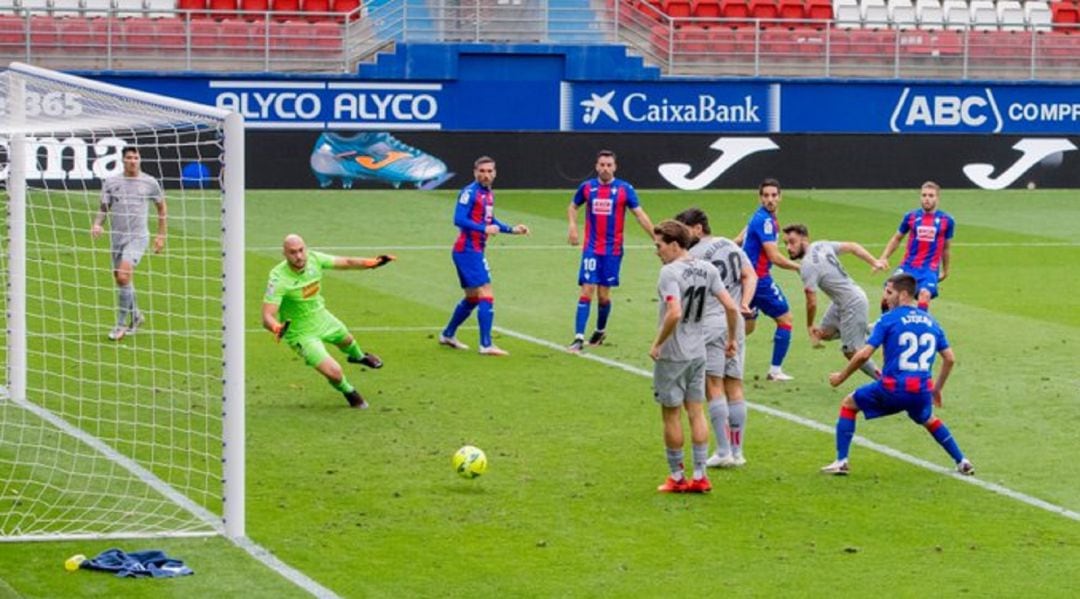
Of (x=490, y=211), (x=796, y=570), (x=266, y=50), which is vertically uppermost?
(x=266, y=50)

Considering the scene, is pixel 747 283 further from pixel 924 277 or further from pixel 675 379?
pixel 924 277

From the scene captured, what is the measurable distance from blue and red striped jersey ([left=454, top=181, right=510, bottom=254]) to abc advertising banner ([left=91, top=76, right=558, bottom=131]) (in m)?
14.0

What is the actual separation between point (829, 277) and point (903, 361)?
3794 mm

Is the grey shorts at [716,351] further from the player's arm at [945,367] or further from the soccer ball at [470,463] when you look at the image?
the soccer ball at [470,463]

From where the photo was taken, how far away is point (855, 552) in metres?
11.1

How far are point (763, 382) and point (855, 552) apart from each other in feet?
20.8

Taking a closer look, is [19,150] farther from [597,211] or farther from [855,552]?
[855,552]

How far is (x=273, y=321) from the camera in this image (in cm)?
1519

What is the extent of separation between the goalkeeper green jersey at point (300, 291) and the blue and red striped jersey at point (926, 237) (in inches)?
273

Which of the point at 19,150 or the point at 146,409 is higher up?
the point at 19,150

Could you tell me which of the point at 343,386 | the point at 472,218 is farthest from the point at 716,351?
the point at 472,218

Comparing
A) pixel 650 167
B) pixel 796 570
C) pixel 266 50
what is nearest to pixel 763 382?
pixel 796 570

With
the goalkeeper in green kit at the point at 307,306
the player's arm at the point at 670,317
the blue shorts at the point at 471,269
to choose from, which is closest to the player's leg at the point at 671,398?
the player's arm at the point at 670,317

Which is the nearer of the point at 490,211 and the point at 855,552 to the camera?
the point at 855,552
